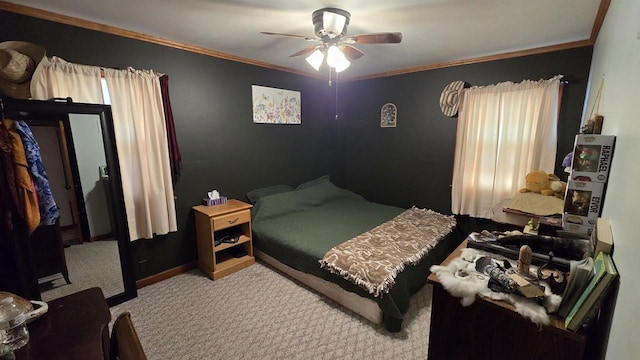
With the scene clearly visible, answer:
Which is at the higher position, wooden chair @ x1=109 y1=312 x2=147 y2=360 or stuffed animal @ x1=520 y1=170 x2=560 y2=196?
stuffed animal @ x1=520 y1=170 x2=560 y2=196

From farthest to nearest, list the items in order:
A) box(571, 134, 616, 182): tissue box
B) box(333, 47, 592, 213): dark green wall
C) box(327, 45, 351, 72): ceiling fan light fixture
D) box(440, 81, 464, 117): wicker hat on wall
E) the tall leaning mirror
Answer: box(440, 81, 464, 117): wicker hat on wall, box(333, 47, 592, 213): dark green wall, box(327, 45, 351, 72): ceiling fan light fixture, the tall leaning mirror, box(571, 134, 616, 182): tissue box

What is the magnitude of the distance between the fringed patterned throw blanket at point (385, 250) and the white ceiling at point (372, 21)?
1.88 metres

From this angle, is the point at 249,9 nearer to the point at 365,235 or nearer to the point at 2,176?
the point at 2,176

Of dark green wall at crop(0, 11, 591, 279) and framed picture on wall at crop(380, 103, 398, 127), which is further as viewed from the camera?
framed picture on wall at crop(380, 103, 398, 127)

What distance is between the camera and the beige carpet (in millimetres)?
1891

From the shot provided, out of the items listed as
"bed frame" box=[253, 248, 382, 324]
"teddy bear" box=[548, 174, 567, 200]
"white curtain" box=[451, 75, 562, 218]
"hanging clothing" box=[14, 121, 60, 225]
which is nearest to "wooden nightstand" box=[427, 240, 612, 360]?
"bed frame" box=[253, 248, 382, 324]

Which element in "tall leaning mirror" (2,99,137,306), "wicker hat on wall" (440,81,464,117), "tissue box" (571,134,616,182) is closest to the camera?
"tissue box" (571,134,616,182)

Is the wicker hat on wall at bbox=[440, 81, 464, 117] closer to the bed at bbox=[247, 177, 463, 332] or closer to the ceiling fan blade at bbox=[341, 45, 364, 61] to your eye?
the bed at bbox=[247, 177, 463, 332]

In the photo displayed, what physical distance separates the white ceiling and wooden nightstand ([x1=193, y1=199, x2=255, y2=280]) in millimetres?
1700

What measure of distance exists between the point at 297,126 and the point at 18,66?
2745mm

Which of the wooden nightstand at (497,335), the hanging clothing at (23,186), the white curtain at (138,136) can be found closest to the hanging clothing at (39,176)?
the hanging clothing at (23,186)

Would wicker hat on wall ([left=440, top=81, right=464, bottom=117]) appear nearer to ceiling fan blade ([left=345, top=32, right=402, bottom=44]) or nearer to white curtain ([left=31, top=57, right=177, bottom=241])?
ceiling fan blade ([left=345, top=32, right=402, bottom=44])

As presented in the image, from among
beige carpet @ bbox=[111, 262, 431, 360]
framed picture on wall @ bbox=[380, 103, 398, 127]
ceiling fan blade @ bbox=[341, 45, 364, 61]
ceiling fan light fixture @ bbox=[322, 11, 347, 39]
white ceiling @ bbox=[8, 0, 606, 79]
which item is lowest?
beige carpet @ bbox=[111, 262, 431, 360]

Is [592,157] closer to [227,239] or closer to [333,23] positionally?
[333,23]
